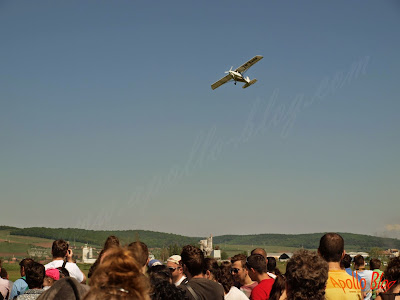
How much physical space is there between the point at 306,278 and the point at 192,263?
2.64 meters

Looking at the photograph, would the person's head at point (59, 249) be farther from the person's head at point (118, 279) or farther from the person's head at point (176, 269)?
the person's head at point (118, 279)

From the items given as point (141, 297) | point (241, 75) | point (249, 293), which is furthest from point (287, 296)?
point (241, 75)

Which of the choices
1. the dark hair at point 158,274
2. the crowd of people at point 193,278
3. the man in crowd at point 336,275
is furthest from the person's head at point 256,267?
the man in crowd at point 336,275

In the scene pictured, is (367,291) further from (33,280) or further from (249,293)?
(33,280)

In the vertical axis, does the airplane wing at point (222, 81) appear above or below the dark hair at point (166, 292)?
above

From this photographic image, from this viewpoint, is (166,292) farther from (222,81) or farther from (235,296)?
(222,81)

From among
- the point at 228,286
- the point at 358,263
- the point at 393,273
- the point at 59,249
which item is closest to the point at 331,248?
the point at 393,273

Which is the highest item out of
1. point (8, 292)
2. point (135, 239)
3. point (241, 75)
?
point (241, 75)

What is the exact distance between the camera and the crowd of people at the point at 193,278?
3.80 m

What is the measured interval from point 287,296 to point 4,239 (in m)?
204

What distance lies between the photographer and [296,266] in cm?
590

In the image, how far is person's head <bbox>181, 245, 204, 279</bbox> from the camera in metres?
8.13

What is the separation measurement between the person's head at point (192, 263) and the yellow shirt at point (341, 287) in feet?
6.19

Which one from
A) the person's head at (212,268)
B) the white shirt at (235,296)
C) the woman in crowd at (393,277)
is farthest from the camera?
the person's head at (212,268)
